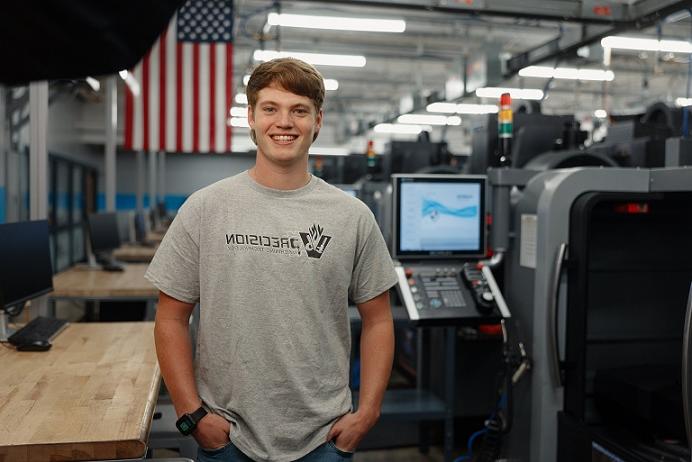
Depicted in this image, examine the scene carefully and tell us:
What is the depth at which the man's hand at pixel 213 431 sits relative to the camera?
1753mm

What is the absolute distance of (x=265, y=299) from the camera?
1747 millimetres

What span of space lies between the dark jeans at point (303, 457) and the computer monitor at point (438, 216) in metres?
1.65

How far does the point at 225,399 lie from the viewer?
5.87ft

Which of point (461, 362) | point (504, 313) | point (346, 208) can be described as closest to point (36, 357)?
point (346, 208)

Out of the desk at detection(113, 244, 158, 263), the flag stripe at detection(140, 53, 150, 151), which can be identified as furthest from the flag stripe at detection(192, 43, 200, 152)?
the desk at detection(113, 244, 158, 263)

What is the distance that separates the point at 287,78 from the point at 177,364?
813 millimetres

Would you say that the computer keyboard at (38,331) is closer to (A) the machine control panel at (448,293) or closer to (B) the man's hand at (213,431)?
(B) the man's hand at (213,431)

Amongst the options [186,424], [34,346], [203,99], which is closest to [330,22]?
[203,99]

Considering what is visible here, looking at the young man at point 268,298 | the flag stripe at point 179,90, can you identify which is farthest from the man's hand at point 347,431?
the flag stripe at point 179,90

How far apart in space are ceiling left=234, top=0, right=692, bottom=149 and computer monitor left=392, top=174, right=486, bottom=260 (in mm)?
2345

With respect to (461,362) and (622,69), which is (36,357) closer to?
(461,362)

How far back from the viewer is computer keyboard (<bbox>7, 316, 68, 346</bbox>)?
273 cm

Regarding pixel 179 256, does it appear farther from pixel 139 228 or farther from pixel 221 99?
pixel 139 228

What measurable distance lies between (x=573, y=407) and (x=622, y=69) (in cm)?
1151
